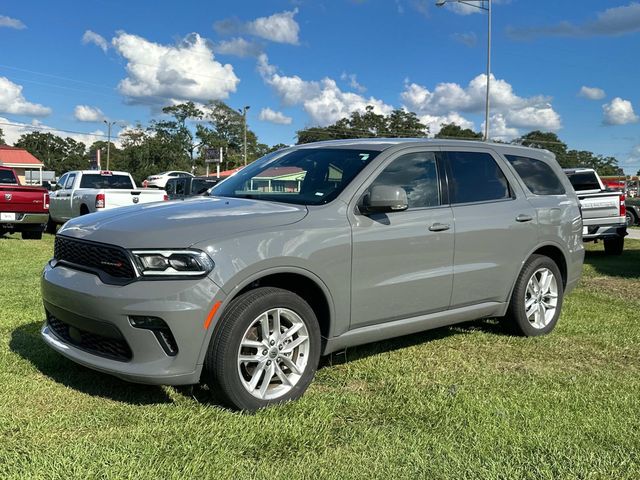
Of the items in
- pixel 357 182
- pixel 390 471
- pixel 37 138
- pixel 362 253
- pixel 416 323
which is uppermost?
pixel 37 138

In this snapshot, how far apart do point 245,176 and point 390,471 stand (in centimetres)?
289

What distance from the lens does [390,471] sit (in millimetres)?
2982

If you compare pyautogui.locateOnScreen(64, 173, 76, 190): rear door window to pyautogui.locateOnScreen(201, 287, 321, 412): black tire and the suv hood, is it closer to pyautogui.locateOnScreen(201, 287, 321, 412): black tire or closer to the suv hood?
the suv hood

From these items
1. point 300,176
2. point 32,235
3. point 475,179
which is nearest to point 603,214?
point 475,179

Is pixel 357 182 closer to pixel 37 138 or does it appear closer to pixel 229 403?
pixel 229 403

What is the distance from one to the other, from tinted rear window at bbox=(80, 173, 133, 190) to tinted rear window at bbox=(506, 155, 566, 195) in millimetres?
12383

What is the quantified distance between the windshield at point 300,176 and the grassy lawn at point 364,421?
139cm

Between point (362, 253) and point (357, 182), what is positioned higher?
point (357, 182)

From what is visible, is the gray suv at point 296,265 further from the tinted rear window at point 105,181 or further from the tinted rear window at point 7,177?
the tinted rear window at point 7,177

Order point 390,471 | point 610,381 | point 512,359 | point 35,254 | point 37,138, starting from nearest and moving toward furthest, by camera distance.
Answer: point 390,471
point 610,381
point 512,359
point 35,254
point 37,138

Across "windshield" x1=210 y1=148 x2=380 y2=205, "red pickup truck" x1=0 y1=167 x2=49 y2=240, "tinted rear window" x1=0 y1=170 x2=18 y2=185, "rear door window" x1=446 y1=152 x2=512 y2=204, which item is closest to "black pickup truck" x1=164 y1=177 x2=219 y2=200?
"windshield" x1=210 y1=148 x2=380 y2=205

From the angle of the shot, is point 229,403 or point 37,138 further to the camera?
point 37,138

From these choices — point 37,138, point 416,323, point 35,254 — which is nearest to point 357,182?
point 416,323

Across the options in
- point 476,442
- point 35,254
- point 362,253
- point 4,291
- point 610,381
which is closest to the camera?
point 476,442
